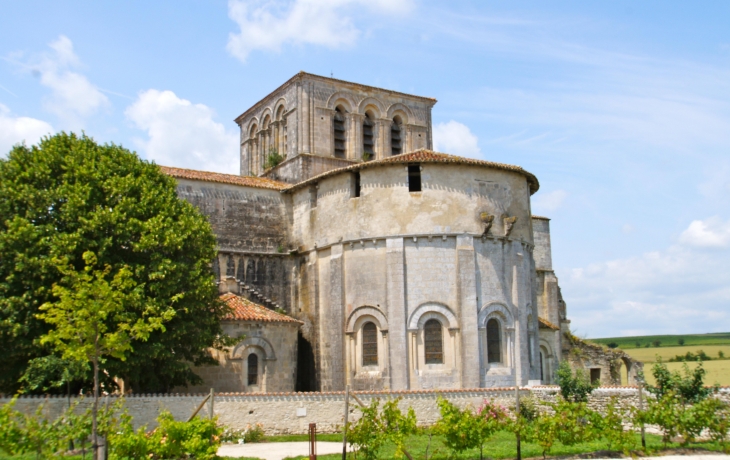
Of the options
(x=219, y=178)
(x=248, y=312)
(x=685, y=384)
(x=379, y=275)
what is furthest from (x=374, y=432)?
(x=219, y=178)

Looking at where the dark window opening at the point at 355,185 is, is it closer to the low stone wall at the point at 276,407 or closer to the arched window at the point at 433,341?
the arched window at the point at 433,341

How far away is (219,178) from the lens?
95.8 feet

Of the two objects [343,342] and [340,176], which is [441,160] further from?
[343,342]

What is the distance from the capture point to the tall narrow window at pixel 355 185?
87.6 feet

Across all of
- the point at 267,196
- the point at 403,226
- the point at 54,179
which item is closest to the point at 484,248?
the point at 403,226

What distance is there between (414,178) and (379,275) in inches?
144

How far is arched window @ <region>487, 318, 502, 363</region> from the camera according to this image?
82.5 feet

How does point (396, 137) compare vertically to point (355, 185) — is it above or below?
above

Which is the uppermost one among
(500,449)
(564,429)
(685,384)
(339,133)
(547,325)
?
(339,133)

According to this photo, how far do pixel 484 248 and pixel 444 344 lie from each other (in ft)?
11.6

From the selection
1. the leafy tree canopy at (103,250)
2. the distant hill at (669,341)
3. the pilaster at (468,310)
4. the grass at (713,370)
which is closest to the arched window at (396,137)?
the pilaster at (468,310)

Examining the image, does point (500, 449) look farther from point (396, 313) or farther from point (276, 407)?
point (396, 313)

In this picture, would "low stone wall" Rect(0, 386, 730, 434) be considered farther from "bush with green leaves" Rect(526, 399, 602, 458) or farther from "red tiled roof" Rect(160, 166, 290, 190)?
"red tiled roof" Rect(160, 166, 290, 190)

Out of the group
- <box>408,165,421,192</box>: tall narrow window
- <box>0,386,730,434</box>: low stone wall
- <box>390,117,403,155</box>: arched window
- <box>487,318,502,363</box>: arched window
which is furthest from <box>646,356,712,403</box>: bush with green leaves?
<box>390,117,403,155</box>: arched window
